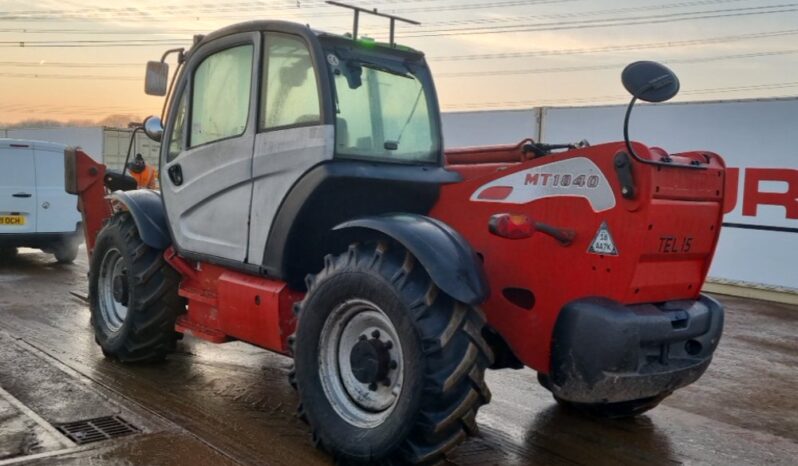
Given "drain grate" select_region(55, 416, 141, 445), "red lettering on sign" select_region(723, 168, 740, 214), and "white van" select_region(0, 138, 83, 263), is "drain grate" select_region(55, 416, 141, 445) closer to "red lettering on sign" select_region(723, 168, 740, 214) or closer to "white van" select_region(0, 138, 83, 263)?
"white van" select_region(0, 138, 83, 263)

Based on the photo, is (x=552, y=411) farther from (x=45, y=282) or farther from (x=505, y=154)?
(x=45, y=282)

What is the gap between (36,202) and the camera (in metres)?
12.6

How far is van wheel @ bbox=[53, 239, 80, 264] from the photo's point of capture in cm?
1277

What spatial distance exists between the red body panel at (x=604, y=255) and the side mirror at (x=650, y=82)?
27 cm

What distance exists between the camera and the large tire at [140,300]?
5980mm

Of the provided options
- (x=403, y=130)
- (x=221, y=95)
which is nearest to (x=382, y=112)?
(x=403, y=130)

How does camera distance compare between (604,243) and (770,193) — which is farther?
(770,193)

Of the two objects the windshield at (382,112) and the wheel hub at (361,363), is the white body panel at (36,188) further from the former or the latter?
the wheel hub at (361,363)

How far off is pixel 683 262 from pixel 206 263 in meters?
3.20

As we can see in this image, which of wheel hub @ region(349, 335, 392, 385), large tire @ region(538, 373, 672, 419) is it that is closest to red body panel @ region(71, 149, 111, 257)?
wheel hub @ region(349, 335, 392, 385)

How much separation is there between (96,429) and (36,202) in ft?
29.5

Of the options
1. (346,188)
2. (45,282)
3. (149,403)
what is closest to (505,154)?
(346,188)

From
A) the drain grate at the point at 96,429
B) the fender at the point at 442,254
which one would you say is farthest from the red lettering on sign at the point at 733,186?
the drain grate at the point at 96,429

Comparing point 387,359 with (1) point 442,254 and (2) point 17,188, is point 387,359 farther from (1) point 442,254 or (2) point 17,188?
(2) point 17,188
